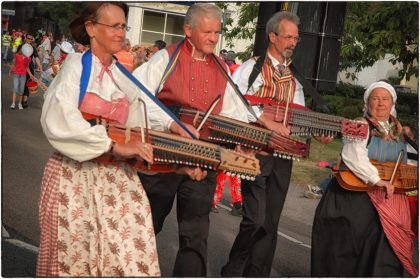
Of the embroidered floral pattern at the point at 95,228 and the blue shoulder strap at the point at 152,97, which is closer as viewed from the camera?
the embroidered floral pattern at the point at 95,228

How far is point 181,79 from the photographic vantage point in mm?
5770

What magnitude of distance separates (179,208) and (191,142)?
106 centimetres

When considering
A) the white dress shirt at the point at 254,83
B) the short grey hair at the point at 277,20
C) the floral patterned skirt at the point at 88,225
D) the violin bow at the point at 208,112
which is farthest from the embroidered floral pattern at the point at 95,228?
the short grey hair at the point at 277,20

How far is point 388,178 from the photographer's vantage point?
20.4 ft

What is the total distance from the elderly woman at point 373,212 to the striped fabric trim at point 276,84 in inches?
22.7

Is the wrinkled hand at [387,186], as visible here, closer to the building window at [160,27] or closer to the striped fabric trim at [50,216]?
the striped fabric trim at [50,216]

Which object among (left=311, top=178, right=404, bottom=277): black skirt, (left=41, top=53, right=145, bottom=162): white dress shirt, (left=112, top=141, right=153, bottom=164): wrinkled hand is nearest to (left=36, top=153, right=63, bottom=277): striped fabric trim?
(left=41, top=53, right=145, bottom=162): white dress shirt

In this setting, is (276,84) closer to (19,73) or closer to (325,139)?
(325,139)

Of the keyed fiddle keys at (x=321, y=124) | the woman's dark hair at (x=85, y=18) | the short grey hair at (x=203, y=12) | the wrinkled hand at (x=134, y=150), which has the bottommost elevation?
the wrinkled hand at (x=134, y=150)

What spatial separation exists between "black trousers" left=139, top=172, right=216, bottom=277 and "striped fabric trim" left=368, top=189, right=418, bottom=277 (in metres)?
1.29

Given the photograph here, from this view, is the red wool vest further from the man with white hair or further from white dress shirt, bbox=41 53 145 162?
white dress shirt, bbox=41 53 145 162

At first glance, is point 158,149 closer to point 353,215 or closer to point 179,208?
point 179,208

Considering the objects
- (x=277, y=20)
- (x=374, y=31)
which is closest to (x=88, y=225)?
(x=277, y=20)

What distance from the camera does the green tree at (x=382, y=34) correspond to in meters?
14.1
